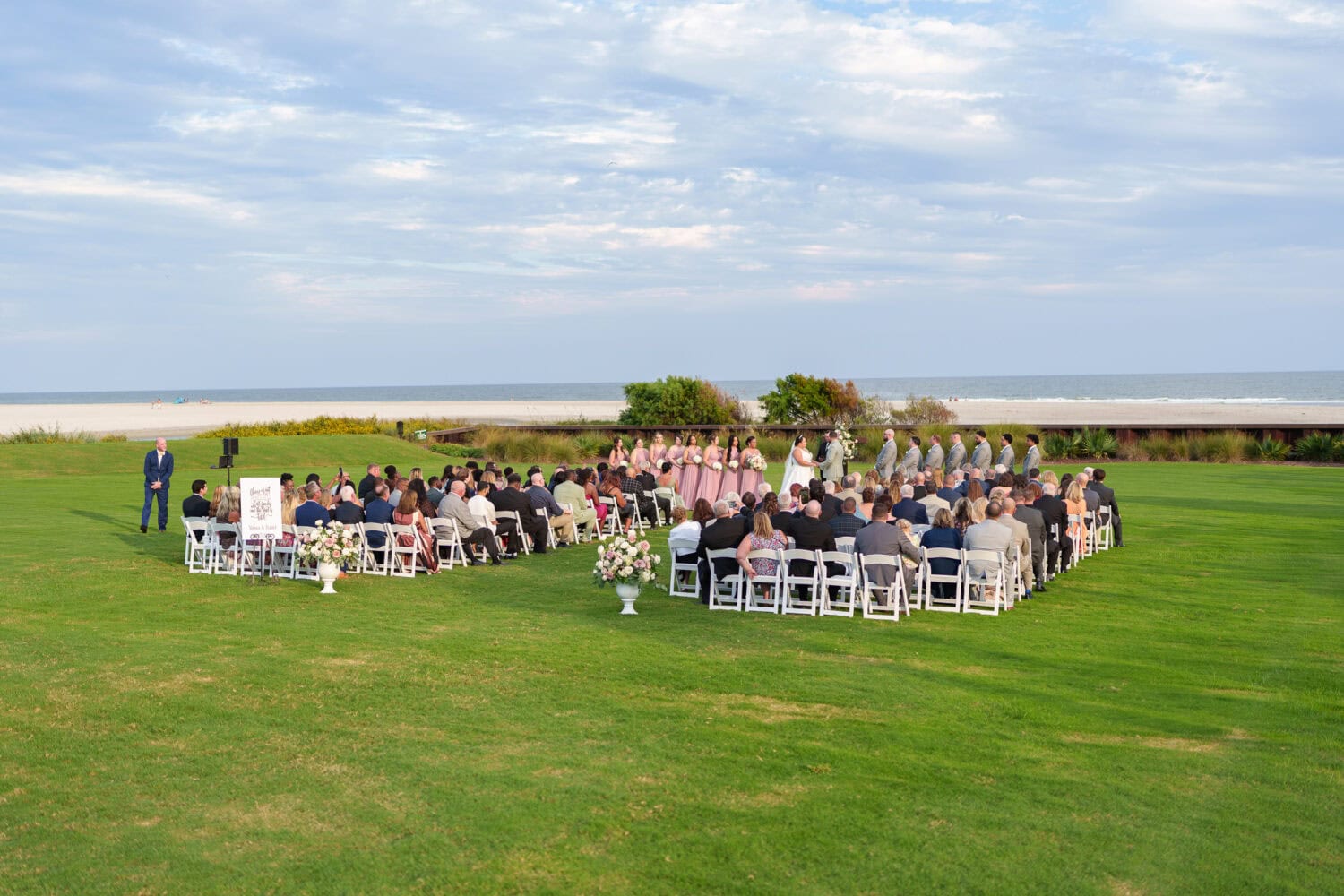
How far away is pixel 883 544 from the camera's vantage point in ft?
41.8

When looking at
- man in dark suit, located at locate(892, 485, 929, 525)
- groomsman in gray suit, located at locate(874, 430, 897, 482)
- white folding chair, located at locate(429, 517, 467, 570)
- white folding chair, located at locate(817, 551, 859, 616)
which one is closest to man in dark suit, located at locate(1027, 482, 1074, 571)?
man in dark suit, located at locate(892, 485, 929, 525)

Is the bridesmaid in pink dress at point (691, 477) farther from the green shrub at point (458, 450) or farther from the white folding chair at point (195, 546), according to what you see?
the green shrub at point (458, 450)

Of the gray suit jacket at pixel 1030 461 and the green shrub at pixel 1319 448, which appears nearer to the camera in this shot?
the gray suit jacket at pixel 1030 461

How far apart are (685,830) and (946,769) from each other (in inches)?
74.9

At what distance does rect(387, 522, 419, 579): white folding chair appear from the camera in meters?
15.3

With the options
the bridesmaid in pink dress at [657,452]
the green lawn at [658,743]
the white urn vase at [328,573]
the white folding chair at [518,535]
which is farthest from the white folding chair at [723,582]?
the bridesmaid in pink dress at [657,452]

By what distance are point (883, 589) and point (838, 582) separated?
53 cm

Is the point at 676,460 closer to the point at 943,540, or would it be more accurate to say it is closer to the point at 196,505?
the point at 196,505

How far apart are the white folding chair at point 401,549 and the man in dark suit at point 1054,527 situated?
792 centimetres

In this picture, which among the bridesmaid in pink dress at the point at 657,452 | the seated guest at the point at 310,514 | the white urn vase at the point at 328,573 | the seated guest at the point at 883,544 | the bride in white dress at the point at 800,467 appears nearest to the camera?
the seated guest at the point at 883,544

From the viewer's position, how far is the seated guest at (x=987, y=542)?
504 inches

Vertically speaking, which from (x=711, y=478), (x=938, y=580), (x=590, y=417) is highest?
(x=590, y=417)

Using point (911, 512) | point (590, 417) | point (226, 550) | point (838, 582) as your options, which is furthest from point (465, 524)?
point (590, 417)

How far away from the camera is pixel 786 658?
10.5 m
